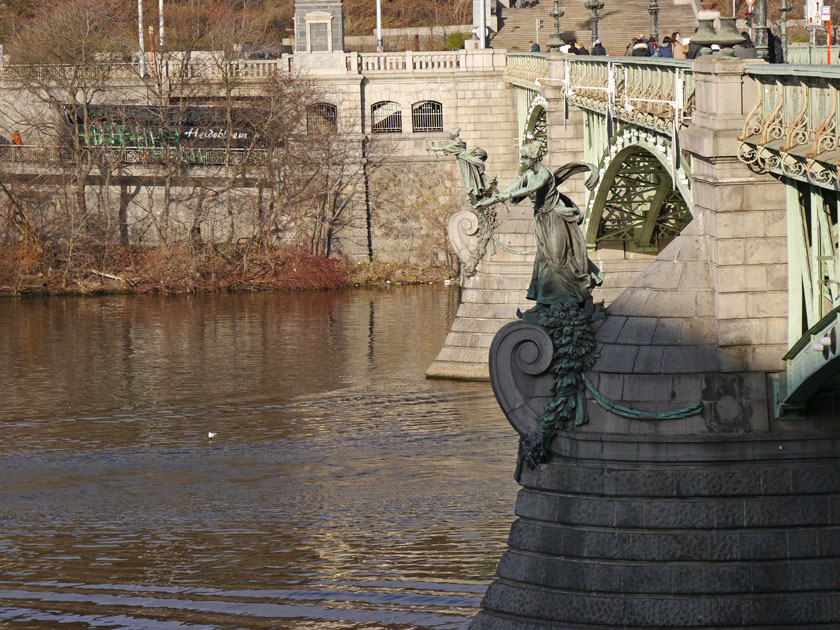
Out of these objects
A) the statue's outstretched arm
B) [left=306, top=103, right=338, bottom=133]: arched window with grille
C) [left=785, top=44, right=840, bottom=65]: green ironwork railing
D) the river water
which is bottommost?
the river water

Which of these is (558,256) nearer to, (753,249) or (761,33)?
(753,249)

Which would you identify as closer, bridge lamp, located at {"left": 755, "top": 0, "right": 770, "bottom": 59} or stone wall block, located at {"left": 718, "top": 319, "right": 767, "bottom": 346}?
stone wall block, located at {"left": 718, "top": 319, "right": 767, "bottom": 346}

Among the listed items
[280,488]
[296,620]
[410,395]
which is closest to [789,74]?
[296,620]

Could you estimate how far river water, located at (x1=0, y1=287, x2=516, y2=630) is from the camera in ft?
69.4

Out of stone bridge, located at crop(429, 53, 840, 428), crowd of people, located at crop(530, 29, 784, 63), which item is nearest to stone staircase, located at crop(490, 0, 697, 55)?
crowd of people, located at crop(530, 29, 784, 63)

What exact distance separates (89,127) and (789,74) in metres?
44.1

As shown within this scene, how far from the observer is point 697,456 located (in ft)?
55.2

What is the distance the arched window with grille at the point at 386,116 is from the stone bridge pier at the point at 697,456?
40.8 metres

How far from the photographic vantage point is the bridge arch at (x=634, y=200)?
29356 millimetres

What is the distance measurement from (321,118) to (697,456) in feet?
138

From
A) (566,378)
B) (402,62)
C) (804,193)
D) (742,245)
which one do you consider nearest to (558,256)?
(566,378)

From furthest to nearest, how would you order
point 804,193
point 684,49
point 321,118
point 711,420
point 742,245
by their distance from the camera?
point 321,118
point 684,49
point 742,245
point 711,420
point 804,193

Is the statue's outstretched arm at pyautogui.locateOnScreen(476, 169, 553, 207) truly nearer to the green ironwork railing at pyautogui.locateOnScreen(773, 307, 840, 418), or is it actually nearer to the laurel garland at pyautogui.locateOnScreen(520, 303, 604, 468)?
the laurel garland at pyautogui.locateOnScreen(520, 303, 604, 468)

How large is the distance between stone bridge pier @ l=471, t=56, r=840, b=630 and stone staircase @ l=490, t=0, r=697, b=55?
4414 centimetres
